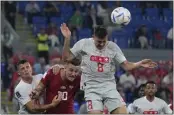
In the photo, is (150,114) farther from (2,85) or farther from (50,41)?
(50,41)

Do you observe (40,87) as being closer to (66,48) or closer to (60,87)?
(60,87)

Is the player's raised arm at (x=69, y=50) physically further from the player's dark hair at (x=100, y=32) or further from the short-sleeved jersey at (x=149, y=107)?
the short-sleeved jersey at (x=149, y=107)

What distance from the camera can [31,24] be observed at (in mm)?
24156

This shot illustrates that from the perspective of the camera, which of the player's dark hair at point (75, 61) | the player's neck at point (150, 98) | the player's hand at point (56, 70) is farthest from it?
the player's neck at point (150, 98)

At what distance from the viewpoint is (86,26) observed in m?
23.9

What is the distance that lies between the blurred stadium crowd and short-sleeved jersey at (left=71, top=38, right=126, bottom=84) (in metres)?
9.61

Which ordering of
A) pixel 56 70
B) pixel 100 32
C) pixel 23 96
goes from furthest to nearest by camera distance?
pixel 23 96, pixel 56 70, pixel 100 32

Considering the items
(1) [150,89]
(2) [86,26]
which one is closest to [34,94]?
(1) [150,89]

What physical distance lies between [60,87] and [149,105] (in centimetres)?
231

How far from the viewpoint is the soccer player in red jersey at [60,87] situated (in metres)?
10.3

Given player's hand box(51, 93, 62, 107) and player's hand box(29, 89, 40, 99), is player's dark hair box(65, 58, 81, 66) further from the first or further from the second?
player's hand box(29, 89, 40, 99)

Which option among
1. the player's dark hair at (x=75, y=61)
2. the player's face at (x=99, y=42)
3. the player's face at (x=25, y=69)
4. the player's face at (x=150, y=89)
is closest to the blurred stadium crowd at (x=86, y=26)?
the player's face at (x=150, y=89)

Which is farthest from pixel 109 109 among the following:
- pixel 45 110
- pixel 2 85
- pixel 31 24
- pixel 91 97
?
pixel 31 24

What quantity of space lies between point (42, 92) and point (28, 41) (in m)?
13.1
